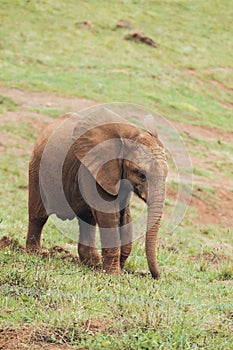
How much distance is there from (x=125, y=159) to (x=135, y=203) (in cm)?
794

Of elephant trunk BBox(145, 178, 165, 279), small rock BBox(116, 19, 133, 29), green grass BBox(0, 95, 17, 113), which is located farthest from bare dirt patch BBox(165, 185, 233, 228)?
small rock BBox(116, 19, 133, 29)

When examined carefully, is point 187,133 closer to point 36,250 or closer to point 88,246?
point 88,246

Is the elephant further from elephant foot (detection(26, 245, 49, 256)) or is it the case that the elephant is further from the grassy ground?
the grassy ground

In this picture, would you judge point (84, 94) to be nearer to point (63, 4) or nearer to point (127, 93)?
point (127, 93)

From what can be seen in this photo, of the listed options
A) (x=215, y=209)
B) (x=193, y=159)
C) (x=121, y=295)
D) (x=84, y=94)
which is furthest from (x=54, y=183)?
(x=84, y=94)

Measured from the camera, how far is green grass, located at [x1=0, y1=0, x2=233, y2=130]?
25109 mm

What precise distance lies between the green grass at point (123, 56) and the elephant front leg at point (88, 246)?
14.8 metres

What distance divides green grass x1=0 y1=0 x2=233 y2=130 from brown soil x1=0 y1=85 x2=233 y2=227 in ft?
2.75

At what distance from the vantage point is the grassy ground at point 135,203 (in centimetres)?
523

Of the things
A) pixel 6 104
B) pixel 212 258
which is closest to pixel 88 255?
pixel 212 258

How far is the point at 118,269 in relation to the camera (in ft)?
26.5

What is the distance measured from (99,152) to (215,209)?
350 inches

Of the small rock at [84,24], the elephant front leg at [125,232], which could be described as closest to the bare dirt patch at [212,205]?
the elephant front leg at [125,232]

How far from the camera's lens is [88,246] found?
8.87m
